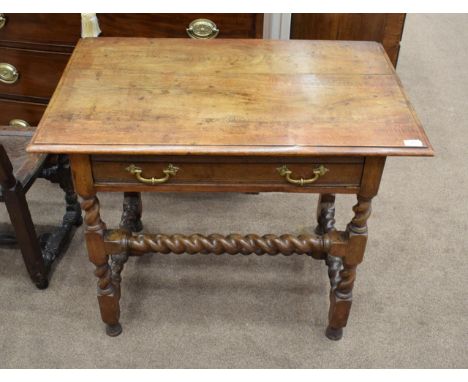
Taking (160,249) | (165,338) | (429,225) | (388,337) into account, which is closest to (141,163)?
(160,249)

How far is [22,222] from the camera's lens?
5.66 feet

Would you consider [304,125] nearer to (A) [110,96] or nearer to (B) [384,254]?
(A) [110,96]

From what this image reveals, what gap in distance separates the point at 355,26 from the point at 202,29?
0.92m

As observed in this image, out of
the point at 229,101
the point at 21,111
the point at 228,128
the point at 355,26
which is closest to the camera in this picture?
the point at 228,128

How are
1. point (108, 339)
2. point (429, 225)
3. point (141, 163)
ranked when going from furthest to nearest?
point (429, 225) < point (108, 339) < point (141, 163)

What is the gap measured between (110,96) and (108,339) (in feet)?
2.67

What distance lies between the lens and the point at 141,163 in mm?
1314

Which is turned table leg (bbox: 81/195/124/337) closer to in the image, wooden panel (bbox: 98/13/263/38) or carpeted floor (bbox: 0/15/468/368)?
carpeted floor (bbox: 0/15/468/368)

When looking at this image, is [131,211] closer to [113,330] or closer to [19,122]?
[113,330]

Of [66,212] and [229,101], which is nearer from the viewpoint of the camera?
[229,101]

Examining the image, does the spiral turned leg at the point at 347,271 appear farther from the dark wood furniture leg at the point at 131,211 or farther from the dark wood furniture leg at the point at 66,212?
the dark wood furniture leg at the point at 66,212

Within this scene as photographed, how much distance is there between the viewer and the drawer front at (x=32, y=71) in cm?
206

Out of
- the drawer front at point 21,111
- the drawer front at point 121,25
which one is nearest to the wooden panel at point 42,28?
the drawer front at point 121,25

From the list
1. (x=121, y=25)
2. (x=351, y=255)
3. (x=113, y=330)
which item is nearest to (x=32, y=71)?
(x=121, y=25)
